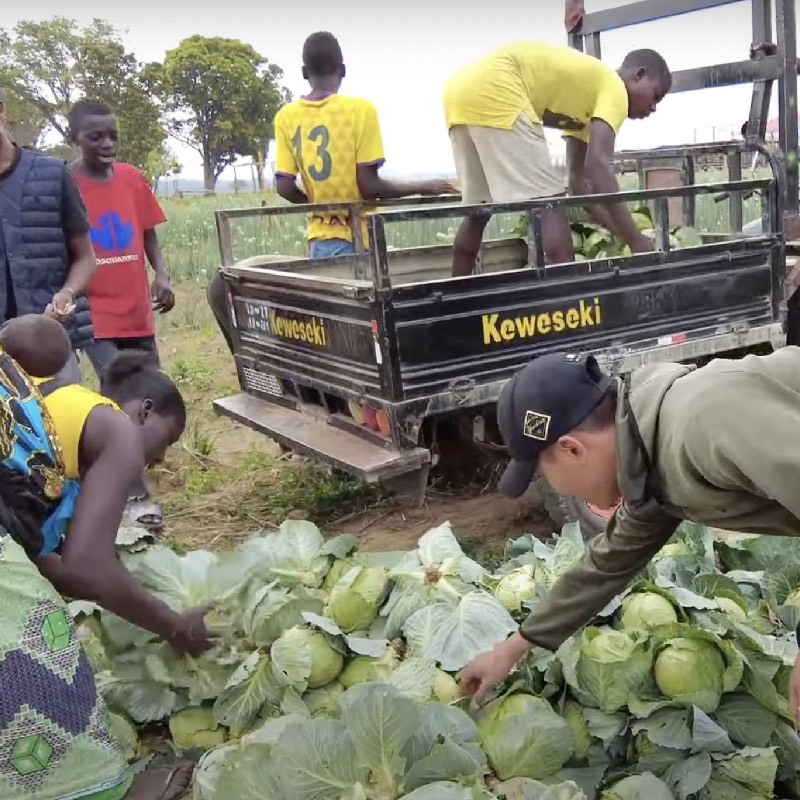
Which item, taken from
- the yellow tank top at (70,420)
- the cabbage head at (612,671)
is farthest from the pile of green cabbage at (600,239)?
the yellow tank top at (70,420)

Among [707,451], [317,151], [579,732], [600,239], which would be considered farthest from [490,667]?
[600,239]

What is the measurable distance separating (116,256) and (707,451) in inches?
157

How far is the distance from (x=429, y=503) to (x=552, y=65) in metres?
2.39

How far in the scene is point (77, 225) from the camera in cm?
407

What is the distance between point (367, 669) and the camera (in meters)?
2.59

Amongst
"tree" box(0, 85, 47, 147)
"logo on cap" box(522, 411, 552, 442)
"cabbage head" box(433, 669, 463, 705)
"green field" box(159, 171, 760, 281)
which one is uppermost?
"tree" box(0, 85, 47, 147)

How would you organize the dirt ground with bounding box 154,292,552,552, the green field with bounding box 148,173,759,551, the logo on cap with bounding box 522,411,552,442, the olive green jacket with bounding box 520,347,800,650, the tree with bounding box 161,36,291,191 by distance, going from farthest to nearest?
1. the tree with bounding box 161,36,291,191
2. the green field with bounding box 148,173,759,551
3. the dirt ground with bounding box 154,292,552,552
4. the logo on cap with bounding box 522,411,552,442
5. the olive green jacket with bounding box 520,347,800,650

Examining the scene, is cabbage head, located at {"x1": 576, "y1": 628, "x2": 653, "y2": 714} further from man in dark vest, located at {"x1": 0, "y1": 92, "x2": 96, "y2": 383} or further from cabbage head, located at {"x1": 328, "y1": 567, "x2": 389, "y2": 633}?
man in dark vest, located at {"x1": 0, "y1": 92, "x2": 96, "y2": 383}

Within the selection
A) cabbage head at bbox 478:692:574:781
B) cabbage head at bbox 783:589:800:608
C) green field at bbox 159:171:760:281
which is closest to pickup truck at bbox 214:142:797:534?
cabbage head at bbox 783:589:800:608

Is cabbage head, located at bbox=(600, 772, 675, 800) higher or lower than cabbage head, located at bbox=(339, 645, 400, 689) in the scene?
lower

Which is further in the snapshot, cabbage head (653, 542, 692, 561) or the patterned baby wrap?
cabbage head (653, 542, 692, 561)

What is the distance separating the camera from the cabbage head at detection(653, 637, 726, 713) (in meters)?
2.27

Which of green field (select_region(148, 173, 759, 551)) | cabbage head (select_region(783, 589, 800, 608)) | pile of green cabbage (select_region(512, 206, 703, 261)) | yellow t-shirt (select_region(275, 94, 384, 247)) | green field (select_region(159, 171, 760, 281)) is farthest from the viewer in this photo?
green field (select_region(159, 171, 760, 281))

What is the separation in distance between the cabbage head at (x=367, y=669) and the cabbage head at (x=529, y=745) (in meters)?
0.41
